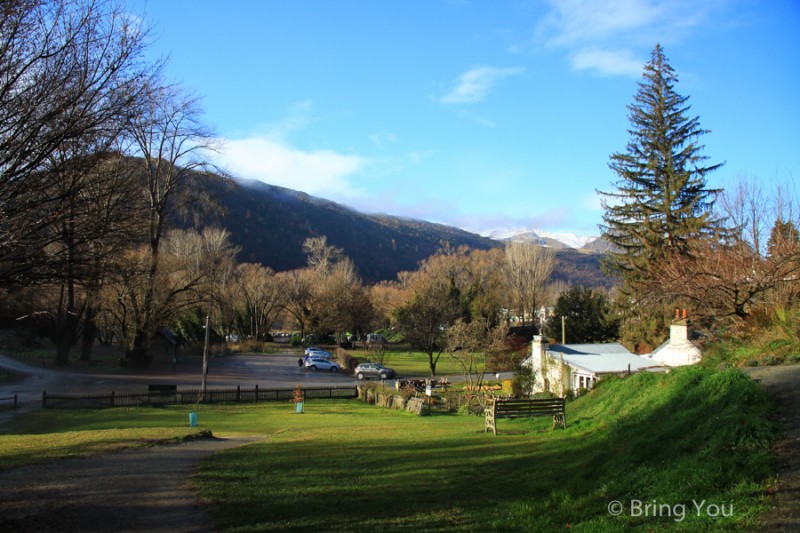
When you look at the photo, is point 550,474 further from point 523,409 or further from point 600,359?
point 600,359

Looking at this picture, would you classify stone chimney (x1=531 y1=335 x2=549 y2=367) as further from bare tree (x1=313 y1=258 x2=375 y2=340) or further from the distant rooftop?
bare tree (x1=313 y1=258 x2=375 y2=340)

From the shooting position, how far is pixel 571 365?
32219 mm

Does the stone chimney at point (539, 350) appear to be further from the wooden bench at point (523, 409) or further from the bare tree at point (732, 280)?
the wooden bench at point (523, 409)

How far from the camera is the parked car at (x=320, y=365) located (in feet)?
177

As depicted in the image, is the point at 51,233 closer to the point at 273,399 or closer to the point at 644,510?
the point at 644,510

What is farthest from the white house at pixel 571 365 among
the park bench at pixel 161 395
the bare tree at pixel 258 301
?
the bare tree at pixel 258 301

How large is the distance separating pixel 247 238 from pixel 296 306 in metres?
114

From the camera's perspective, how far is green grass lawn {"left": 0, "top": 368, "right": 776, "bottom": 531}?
6.59 m

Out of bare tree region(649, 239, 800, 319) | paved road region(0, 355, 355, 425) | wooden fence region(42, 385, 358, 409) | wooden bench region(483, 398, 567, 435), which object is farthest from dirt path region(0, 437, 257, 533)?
wooden fence region(42, 385, 358, 409)

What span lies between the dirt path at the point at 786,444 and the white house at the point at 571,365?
2113cm

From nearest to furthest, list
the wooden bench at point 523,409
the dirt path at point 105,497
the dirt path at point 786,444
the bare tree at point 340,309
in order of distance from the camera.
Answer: the dirt path at point 786,444 < the dirt path at point 105,497 < the wooden bench at point 523,409 < the bare tree at point 340,309

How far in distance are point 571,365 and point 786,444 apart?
1030 inches

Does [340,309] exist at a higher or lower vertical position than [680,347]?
higher

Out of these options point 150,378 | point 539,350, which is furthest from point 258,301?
point 539,350
